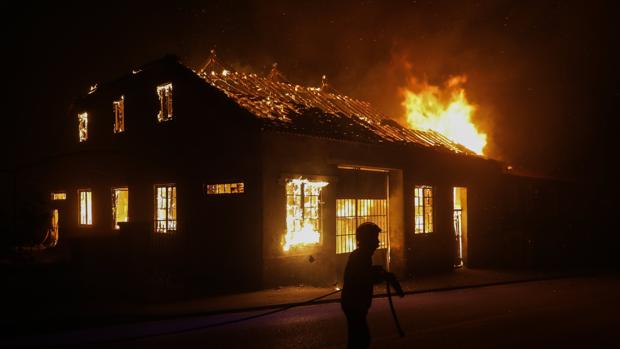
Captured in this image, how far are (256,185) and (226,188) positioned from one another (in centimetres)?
119

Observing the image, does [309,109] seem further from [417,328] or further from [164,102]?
[417,328]

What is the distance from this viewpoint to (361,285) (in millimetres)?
6832

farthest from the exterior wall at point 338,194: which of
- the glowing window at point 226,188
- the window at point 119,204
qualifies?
the window at point 119,204

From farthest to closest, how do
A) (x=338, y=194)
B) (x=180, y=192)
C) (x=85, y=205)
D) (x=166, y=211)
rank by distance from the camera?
(x=85, y=205)
(x=166, y=211)
(x=338, y=194)
(x=180, y=192)

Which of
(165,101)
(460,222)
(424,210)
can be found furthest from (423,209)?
(165,101)

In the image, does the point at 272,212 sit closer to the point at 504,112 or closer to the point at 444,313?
the point at 444,313

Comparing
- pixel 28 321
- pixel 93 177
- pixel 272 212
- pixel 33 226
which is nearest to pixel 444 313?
pixel 272 212

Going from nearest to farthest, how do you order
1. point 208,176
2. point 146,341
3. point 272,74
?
point 146,341 < point 208,176 < point 272,74

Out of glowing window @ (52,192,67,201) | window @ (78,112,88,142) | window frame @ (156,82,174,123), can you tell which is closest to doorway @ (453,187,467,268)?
window frame @ (156,82,174,123)

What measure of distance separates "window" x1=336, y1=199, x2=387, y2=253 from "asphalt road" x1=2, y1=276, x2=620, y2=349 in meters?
4.21

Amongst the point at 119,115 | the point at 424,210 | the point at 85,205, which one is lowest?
the point at 424,210

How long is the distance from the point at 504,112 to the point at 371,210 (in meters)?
16.0

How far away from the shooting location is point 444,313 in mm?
12289

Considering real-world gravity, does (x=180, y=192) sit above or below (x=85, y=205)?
above
